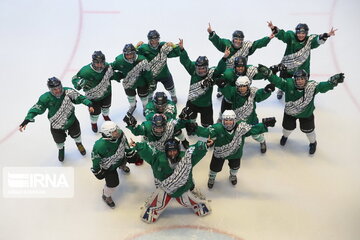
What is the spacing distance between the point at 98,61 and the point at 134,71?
0.53m

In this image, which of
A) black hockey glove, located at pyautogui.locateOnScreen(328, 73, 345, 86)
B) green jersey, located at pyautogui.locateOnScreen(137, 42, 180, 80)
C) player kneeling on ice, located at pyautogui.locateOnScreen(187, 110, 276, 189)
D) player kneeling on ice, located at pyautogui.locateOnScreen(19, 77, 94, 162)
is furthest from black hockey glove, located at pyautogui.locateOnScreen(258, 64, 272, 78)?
player kneeling on ice, located at pyautogui.locateOnScreen(19, 77, 94, 162)

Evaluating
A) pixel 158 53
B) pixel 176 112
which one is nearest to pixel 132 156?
pixel 176 112

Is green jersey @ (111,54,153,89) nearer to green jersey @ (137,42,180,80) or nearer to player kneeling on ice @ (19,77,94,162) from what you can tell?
green jersey @ (137,42,180,80)

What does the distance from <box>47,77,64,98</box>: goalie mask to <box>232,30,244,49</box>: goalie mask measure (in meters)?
2.21

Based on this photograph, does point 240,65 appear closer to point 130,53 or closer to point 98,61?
point 130,53

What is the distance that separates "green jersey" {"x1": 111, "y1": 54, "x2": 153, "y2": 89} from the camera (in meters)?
5.04

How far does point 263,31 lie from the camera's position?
726 centimetres

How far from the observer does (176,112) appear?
14.8 feet

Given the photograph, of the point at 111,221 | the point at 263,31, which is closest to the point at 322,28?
the point at 263,31

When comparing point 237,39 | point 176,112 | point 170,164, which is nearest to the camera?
point 170,164

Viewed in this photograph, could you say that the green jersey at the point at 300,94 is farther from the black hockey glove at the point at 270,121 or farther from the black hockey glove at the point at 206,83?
the black hockey glove at the point at 270,121

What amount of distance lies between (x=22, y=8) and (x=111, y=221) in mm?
5334
